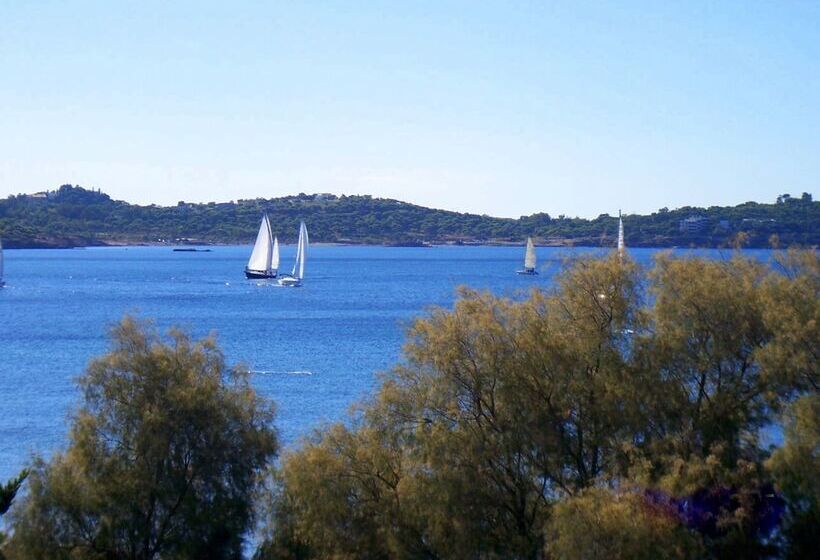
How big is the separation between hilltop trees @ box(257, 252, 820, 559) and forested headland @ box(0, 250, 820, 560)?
0.12ft

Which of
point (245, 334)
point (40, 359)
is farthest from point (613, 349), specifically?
point (245, 334)

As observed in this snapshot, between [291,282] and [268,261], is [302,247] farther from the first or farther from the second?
[268,261]

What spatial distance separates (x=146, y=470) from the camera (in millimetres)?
20328

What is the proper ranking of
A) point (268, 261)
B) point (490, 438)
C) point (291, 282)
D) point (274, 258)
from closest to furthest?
point (490, 438)
point (291, 282)
point (268, 261)
point (274, 258)

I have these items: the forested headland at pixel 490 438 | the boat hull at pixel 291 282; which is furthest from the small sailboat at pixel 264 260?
the forested headland at pixel 490 438

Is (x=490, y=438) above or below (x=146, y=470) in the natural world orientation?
above

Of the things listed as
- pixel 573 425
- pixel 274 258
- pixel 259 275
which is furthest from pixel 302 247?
pixel 573 425

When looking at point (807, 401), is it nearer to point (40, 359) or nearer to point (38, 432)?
point (38, 432)

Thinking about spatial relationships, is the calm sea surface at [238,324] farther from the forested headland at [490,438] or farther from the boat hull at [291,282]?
the forested headland at [490,438]

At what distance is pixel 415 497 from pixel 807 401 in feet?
22.0

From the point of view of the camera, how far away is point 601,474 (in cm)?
1941

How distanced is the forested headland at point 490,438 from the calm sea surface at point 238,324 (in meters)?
1.92

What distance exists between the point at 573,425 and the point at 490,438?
1.61 metres

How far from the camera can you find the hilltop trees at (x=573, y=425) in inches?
749
